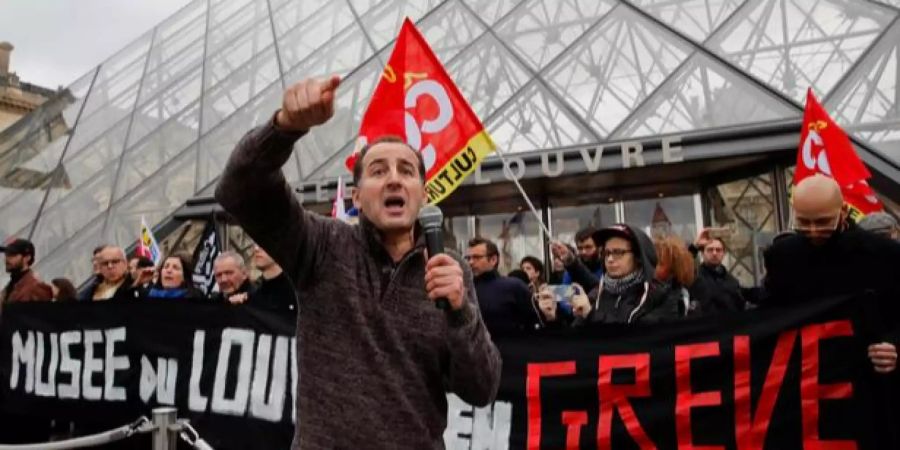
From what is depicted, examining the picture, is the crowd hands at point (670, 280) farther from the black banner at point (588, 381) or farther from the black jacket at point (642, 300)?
the black banner at point (588, 381)

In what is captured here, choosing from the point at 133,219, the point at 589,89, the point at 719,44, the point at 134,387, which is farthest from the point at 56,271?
the point at 719,44

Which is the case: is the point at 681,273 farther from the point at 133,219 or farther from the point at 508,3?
the point at 133,219

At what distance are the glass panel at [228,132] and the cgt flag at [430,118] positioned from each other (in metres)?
6.58

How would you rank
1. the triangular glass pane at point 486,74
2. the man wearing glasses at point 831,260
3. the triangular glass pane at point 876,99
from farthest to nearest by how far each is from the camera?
the triangular glass pane at point 486,74
the triangular glass pane at point 876,99
the man wearing glasses at point 831,260

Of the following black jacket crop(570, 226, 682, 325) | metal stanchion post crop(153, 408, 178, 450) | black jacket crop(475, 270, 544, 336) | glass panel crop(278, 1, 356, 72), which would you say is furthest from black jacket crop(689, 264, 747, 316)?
glass panel crop(278, 1, 356, 72)

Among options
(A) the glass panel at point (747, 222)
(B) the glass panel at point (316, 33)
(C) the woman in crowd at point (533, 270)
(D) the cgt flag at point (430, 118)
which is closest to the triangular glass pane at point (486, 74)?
(B) the glass panel at point (316, 33)

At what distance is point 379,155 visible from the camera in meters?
1.88

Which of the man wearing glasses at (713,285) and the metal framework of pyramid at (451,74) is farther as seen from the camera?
the metal framework of pyramid at (451,74)

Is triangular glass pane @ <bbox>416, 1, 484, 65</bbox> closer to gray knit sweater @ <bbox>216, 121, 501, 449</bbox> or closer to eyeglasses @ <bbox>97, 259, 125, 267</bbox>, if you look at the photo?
eyeglasses @ <bbox>97, 259, 125, 267</bbox>

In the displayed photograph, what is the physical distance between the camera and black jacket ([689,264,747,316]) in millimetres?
4514

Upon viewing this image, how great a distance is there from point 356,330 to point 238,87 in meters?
12.7

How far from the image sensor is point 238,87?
44.7 feet

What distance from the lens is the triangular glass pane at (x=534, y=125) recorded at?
998cm

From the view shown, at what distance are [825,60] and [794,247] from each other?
7087mm
